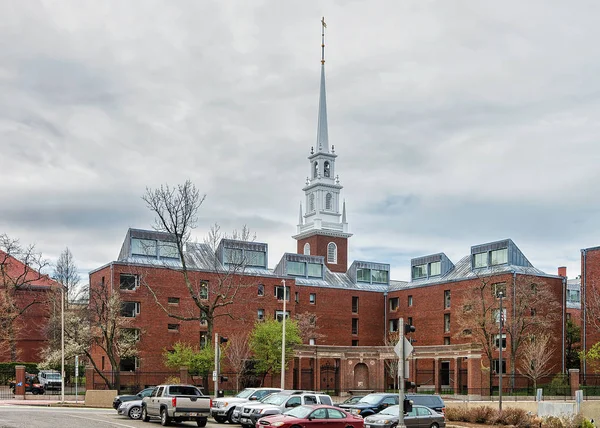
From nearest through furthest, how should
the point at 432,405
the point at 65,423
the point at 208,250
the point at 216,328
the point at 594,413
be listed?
1. the point at 65,423
2. the point at 432,405
3. the point at 594,413
4. the point at 216,328
5. the point at 208,250

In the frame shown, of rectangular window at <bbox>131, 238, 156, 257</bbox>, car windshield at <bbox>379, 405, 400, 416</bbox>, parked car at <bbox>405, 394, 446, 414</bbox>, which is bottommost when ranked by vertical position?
parked car at <bbox>405, 394, 446, 414</bbox>

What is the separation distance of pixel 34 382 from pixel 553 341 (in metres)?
46.6

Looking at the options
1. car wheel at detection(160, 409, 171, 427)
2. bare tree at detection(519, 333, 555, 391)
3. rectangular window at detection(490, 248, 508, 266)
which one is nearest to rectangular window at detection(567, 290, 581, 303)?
rectangular window at detection(490, 248, 508, 266)

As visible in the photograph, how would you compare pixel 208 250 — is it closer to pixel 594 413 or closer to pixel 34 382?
pixel 34 382

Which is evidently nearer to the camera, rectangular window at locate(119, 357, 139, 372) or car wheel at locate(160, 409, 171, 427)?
car wheel at locate(160, 409, 171, 427)

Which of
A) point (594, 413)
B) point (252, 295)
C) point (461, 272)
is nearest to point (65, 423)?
point (594, 413)

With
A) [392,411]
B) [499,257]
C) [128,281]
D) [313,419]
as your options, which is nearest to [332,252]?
[499,257]

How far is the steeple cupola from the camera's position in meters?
101

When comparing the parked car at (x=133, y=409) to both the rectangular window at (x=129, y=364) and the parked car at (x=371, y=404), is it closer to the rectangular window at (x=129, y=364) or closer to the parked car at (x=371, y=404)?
the parked car at (x=371, y=404)

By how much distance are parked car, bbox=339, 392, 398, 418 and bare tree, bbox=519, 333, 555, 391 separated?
1156 inches

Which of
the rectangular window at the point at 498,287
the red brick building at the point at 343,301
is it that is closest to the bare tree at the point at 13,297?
the red brick building at the point at 343,301

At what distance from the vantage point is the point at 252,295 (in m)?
79.4

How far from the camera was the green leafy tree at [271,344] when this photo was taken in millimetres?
70375

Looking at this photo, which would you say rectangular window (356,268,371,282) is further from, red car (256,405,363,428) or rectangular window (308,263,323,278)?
red car (256,405,363,428)
